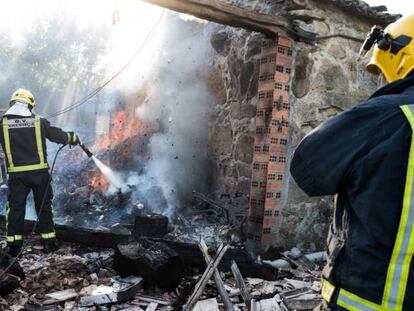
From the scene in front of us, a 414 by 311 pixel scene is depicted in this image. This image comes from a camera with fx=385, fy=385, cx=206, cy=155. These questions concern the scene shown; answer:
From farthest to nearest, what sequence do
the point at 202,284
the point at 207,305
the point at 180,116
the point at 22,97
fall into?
1. the point at 180,116
2. the point at 22,97
3. the point at 207,305
4. the point at 202,284

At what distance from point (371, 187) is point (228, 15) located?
3.97m

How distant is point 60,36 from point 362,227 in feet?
82.8

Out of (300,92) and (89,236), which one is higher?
(300,92)

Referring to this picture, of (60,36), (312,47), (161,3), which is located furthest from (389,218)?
(60,36)

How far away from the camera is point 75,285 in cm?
462

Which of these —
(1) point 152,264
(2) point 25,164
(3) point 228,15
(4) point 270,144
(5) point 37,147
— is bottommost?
(1) point 152,264

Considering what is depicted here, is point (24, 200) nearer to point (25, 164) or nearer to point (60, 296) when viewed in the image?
point (25, 164)

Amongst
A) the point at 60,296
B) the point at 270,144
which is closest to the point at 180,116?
the point at 270,144

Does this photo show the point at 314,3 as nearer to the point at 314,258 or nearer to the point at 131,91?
the point at 314,258

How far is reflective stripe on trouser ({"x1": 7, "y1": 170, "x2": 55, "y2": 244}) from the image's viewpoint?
18.1ft

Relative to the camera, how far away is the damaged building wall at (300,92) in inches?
232

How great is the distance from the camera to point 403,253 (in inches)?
63.9

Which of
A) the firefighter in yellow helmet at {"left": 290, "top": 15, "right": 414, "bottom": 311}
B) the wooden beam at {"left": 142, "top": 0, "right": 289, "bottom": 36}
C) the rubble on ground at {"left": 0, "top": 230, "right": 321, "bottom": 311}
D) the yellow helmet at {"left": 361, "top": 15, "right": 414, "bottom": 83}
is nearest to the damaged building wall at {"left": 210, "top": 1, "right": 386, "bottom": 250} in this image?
the wooden beam at {"left": 142, "top": 0, "right": 289, "bottom": 36}

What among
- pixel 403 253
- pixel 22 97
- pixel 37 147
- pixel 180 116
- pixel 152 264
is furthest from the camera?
pixel 180 116
